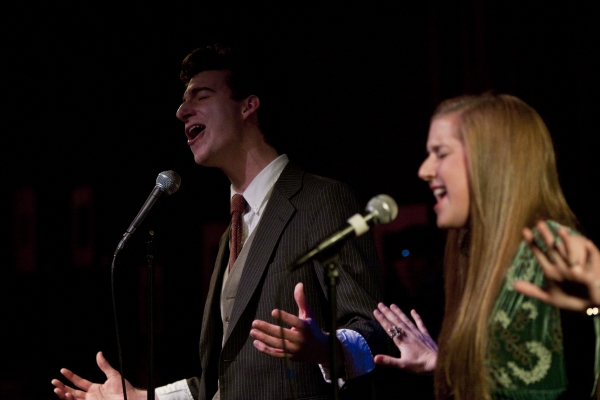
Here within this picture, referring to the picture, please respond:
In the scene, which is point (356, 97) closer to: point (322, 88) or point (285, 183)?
point (322, 88)

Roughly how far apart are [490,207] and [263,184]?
3.69 feet

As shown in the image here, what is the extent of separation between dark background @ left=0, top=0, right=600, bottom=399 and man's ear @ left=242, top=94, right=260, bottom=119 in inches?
36.3

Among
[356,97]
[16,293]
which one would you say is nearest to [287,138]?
[356,97]

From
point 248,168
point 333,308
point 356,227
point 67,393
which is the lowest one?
point 67,393

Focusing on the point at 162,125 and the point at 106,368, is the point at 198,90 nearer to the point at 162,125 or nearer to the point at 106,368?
the point at 106,368

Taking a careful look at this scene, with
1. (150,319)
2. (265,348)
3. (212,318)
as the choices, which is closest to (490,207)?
(265,348)

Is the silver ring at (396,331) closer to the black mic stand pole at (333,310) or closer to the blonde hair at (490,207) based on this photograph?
the blonde hair at (490,207)

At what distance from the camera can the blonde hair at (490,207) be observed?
5.13 feet

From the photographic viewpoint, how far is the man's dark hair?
2811mm

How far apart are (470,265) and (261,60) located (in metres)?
1.62

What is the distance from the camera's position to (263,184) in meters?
2.57

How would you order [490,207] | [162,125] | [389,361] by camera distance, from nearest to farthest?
[490,207], [389,361], [162,125]

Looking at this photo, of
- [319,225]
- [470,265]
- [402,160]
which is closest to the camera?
[470,265]

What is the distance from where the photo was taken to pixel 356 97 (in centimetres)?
433
